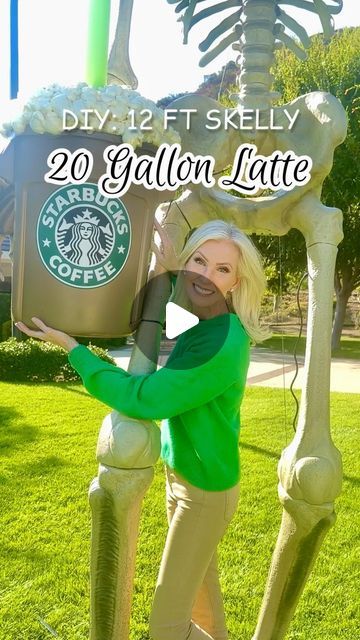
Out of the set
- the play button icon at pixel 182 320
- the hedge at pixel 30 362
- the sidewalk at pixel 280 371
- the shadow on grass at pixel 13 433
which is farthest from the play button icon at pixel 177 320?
the hedge at pixel 30 362

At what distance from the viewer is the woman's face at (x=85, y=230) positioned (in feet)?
3.30

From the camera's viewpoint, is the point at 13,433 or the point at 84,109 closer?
the point at 84,109

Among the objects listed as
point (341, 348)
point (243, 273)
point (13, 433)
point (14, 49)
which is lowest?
point (341, 348)

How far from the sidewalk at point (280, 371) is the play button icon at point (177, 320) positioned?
4.71 metres

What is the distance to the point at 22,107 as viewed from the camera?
100 centimetres

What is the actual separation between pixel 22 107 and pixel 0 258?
1.44 feet

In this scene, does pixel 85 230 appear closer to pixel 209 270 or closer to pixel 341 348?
pixel 209 270

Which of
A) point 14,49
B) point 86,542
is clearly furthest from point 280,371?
point 14,49

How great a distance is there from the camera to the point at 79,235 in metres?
1.01

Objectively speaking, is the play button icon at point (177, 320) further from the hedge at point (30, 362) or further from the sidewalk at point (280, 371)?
the hedge at point (30, 362)

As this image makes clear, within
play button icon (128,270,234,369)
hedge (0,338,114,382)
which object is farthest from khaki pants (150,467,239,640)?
hedge (0,338,114,382)

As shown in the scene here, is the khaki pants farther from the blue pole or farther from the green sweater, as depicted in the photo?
the blue pole

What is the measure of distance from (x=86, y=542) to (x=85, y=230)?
2.18m

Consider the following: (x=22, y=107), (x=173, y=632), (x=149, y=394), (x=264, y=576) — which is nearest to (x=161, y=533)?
(x=264, y=576)
